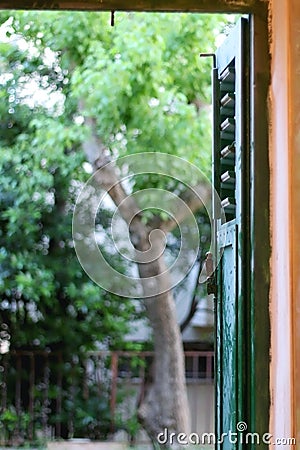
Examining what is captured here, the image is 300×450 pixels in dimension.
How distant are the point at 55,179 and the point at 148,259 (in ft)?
2.74

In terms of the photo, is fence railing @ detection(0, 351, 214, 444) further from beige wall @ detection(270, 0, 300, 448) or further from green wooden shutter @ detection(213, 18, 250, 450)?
beige wall @ detection(270, 0, 300, 448)

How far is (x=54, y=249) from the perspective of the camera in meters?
5.21

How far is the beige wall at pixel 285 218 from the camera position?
1.56 meters

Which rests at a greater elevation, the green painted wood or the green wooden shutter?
the green painted wood

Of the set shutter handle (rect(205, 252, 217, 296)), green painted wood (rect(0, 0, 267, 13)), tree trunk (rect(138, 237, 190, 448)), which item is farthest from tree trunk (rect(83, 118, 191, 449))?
green painted wood (rect(0, 0, 267, 13))

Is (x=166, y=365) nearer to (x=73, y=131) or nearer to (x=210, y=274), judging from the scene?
(x=73, y=131)

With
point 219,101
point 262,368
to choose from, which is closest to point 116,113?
point 219,101

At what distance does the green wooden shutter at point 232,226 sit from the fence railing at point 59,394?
3425 mm

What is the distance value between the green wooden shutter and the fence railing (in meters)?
3.43

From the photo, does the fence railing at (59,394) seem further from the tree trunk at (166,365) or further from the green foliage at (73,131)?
the tree trunk at (166,365)

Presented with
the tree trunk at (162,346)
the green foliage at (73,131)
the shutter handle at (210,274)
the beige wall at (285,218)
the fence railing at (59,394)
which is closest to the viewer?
the beige wall at (285,218)

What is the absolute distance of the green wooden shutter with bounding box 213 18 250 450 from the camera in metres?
1.74

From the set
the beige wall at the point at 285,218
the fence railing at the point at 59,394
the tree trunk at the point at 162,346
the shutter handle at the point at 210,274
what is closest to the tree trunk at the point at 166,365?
the tree trunk at the point at 162,346

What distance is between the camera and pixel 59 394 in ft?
17.6
